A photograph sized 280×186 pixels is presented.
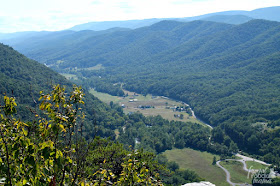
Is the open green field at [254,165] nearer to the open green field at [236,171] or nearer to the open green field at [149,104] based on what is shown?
the open green field at [236,171]

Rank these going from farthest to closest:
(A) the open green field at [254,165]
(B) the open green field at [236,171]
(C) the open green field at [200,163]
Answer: (A) the open green field at [254,165], (C) the open green field at [200,163], (B) the open green field at [236,171]

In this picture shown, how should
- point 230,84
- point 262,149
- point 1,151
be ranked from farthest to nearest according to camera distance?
1. point 230,84
2. point 262,149
3. point 1,151

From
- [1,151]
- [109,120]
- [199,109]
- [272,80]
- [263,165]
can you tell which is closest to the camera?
[1,151]

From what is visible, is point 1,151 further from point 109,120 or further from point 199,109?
point 199,109

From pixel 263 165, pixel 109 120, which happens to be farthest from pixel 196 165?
pixel 109 120

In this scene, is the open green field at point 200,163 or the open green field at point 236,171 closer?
the open green field at point 236,171

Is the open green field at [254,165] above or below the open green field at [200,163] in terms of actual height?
above

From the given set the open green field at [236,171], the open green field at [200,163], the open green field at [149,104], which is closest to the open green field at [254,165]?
the open green field at [236,171]
